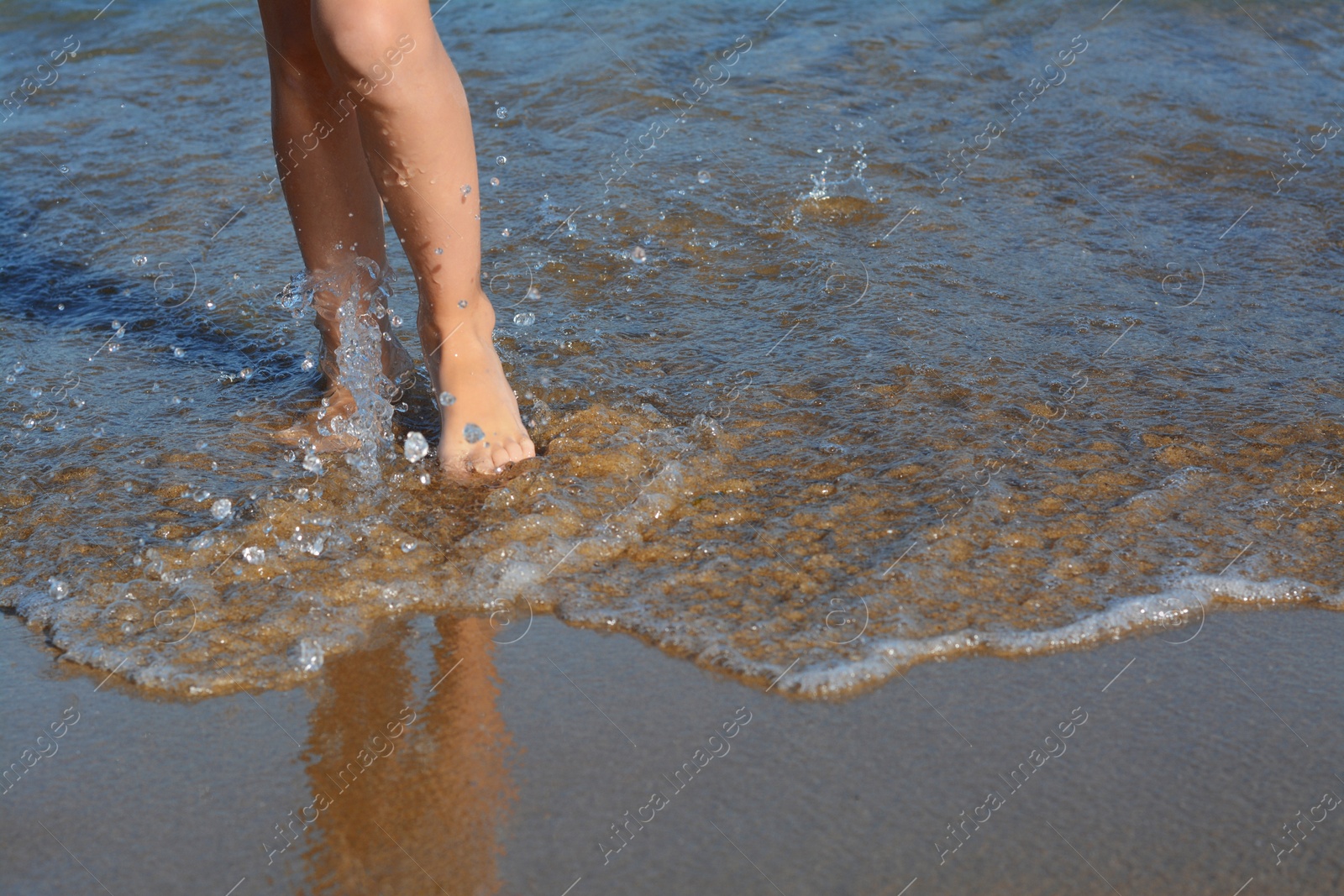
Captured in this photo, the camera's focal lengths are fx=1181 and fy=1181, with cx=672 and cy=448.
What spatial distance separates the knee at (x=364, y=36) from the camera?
6.18 ft

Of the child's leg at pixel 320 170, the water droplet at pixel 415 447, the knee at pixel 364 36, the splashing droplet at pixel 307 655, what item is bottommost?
the water droplet at pixel 415 447

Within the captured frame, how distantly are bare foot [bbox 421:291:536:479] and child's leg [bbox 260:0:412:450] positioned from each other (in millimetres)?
273

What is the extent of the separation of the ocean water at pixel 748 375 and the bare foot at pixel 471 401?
0.06 m

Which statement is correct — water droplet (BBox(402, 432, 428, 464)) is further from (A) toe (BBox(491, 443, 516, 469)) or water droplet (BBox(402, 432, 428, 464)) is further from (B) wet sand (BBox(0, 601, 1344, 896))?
(B) wet sand (BBox(0, 601, 1344, 896))

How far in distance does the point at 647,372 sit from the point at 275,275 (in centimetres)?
126

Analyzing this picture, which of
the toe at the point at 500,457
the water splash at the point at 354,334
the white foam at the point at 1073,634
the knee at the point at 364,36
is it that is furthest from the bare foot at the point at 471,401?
the white foam at the point at 1073,634

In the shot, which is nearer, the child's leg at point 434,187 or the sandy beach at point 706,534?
the sandy beach at point 706,534

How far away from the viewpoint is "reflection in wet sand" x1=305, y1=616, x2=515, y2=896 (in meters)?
1.41

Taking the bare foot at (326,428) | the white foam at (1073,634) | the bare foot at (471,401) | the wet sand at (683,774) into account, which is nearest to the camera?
the wet sand at (683,774)

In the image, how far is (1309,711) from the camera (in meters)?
1.62

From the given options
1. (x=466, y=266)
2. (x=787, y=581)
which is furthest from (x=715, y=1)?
(x=787, y=581)

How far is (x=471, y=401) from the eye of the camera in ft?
7.36

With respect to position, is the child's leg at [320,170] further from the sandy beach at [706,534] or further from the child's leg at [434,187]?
the child's leg at [434,187]

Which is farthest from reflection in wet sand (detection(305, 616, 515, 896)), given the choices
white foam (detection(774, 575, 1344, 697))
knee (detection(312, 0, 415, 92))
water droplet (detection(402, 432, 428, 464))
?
knee (detection(312, 0, 415, 92))
